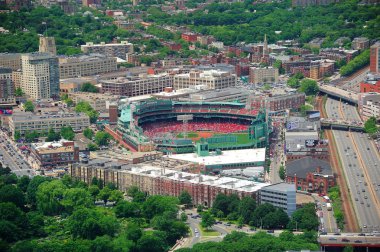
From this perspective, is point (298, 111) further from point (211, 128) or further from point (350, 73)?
point (350, 73)

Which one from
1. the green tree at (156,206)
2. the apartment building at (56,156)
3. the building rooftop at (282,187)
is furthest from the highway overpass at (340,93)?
the green tree at (156,206)

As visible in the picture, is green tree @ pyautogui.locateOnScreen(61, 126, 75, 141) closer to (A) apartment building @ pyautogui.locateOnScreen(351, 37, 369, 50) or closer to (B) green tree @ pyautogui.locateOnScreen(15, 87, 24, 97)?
(B) green tree @ pyautogui.locateOnScreen(15, 87, 24, 97)

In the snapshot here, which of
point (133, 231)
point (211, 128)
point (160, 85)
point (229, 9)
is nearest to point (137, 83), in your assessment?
point (160, 85)

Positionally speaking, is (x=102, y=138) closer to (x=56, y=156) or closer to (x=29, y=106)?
(x=56, y=156)

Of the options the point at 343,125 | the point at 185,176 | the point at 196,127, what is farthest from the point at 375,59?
the point at 185,176

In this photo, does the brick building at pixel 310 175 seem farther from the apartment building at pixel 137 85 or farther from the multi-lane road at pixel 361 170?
the apartment building at pixel 137 85

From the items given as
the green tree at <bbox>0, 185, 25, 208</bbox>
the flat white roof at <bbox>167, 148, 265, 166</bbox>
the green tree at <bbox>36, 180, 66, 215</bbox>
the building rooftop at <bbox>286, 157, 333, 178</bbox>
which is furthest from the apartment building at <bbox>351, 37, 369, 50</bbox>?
the green tree at <bbox>0, 185, 25, 208</bbox>

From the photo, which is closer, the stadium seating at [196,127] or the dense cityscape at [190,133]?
the dense cityscape at [190,133]
